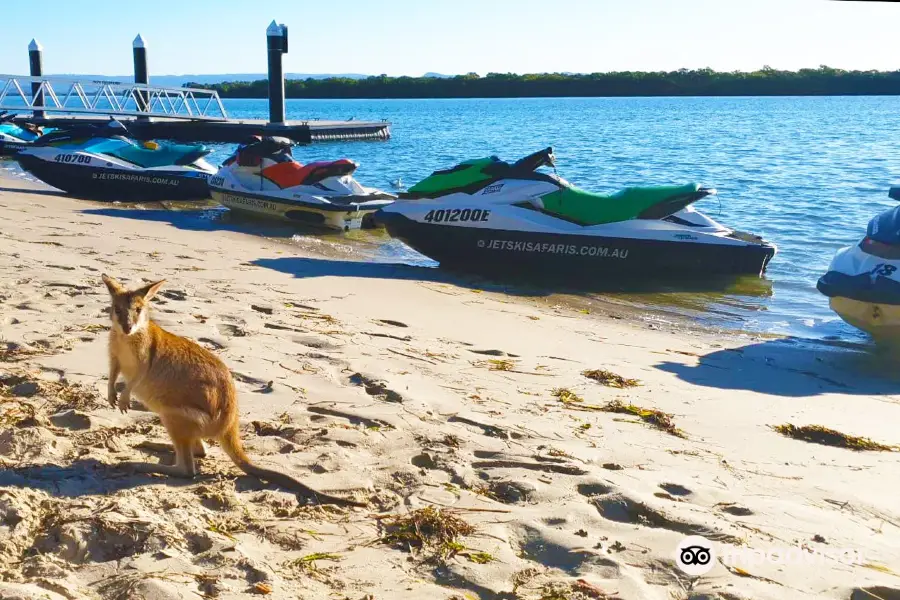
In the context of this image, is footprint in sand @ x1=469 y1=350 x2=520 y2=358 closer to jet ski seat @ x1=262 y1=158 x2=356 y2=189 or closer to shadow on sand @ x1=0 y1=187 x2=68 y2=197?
jet ski seat @ x1=262 y1=158 x2=356 y2=189

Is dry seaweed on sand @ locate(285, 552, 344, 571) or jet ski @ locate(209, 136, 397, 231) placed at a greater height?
jet ski @ locate(209, 136, 397, 231)

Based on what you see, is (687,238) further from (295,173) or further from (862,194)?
(862,194)

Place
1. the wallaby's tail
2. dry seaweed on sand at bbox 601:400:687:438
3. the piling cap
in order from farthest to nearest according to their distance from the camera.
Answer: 1. the piling cap
2. dry seaweed on sand at bbox 601:400:687:438
3. the wallaby's tail

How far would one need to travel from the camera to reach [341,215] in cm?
1262

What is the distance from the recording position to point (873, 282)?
7.59 meters

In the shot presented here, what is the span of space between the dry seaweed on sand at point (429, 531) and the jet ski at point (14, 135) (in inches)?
756

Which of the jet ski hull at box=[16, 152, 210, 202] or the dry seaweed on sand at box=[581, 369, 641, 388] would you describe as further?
the jet ski hull at box=[16, 152, 210, 202]

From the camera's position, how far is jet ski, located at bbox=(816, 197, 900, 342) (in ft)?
24.7

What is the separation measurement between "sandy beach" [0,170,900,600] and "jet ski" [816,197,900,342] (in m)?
0.72

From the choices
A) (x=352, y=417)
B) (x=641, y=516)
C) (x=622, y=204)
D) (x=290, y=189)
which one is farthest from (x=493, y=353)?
(x=290, y=189)

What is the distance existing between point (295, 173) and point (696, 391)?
910 cm

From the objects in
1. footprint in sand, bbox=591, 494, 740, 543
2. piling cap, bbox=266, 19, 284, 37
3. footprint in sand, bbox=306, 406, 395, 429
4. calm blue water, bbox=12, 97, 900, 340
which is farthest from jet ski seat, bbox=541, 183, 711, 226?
piling cap, bbox=266, 19, 284, 37

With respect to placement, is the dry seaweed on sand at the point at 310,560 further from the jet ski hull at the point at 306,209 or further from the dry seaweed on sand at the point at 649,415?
the jet ski hull at the point at 306,209

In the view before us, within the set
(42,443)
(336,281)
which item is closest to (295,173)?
(336,281)
